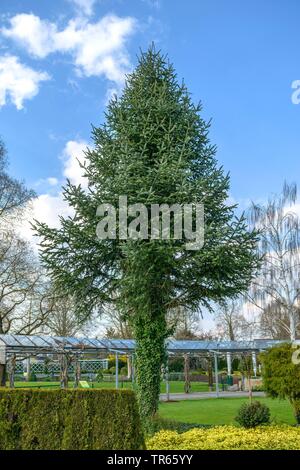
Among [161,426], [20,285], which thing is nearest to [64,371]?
[20,285]

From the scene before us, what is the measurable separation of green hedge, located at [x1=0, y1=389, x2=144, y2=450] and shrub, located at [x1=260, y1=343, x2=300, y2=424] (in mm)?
7768

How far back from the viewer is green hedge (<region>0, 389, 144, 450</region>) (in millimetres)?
7000

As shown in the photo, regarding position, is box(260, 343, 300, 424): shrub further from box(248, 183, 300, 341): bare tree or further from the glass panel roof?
box(248, 183, 300, 341): bare tree

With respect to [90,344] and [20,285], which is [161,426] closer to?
[90,344]

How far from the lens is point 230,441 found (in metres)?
9.22

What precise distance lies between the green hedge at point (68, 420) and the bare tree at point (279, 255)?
21172 millimetres

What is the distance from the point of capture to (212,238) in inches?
544

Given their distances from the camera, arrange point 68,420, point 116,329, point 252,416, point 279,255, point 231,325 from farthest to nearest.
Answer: point 231,325
point 116,329
point 279,255
point 252,416
point 68,420

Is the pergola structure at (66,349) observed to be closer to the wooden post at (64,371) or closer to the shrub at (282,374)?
the wooden post at (64,371)

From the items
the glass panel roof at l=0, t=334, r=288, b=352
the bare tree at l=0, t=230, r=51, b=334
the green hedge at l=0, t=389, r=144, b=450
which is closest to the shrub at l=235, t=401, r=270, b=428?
the green hedge at l=0, t=389, r=144, b=450

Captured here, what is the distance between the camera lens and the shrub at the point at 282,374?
46.8 ft

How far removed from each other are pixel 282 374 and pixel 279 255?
14.5 m

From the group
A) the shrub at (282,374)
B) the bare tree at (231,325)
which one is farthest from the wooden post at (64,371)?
the bare tree at (231,325)

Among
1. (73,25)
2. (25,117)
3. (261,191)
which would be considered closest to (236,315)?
(261,191)
